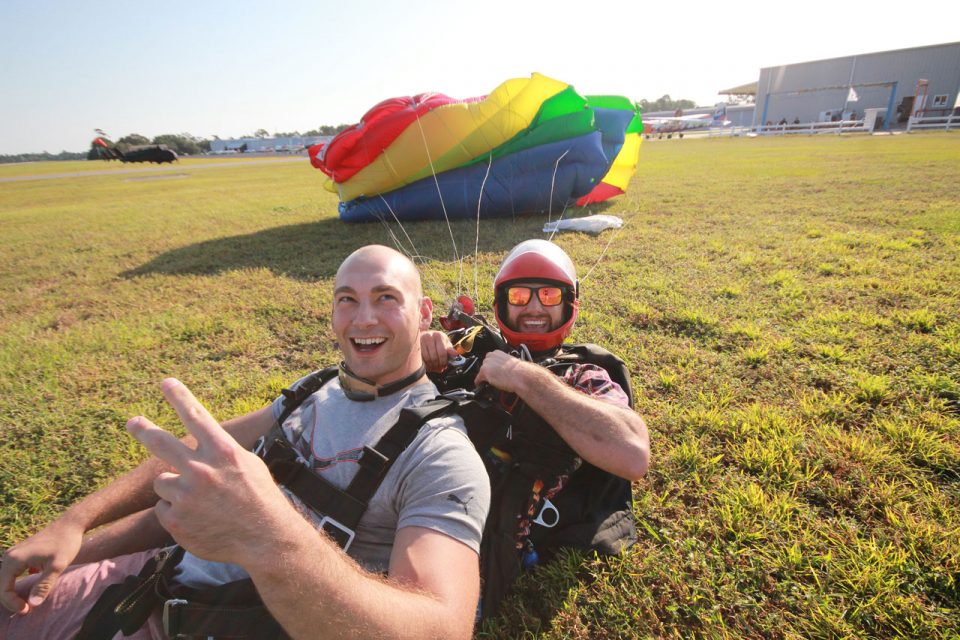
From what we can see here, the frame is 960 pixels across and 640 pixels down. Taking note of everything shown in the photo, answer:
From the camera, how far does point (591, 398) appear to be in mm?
2262

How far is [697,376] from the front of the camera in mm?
3918

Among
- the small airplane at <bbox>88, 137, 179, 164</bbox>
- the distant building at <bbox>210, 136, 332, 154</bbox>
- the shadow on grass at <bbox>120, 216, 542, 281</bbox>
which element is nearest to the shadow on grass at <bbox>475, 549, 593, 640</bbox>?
the shadow on grass at <bbox>120, 216, 542, 281</bbox>

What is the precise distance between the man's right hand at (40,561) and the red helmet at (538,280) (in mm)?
2274

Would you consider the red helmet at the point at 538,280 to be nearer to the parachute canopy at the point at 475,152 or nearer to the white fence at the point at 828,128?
the parachute canopy at the point at 475,152

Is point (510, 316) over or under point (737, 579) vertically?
over

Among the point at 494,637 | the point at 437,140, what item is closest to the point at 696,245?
the point at 437,140

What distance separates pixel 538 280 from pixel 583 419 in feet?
3.59

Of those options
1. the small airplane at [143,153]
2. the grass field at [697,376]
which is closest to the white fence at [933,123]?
the grass field at [697,376]

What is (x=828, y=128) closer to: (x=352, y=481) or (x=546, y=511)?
(x=546, y=511)

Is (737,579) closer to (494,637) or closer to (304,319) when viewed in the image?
(494,637)

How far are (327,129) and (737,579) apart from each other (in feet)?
427

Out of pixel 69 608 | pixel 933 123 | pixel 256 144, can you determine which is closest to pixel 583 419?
pixel 69 608

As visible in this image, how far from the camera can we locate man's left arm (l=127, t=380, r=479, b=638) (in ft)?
3.68

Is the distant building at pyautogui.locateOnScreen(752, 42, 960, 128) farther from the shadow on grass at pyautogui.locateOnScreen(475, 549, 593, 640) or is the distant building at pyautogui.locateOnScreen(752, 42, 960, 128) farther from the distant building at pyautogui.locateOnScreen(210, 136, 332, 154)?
the distant building at pyautogui.locateOnScreen(210, 136, 332, 154)
